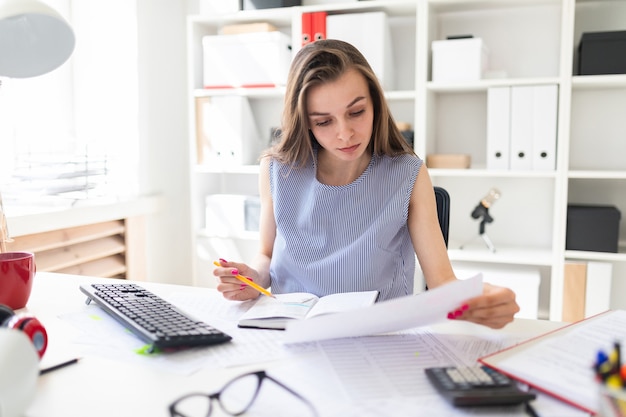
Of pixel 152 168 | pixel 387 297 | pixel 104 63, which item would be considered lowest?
pixel 387 297

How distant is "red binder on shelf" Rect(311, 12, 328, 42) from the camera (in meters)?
2.47

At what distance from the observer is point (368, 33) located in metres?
2.40

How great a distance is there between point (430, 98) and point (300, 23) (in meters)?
0.67

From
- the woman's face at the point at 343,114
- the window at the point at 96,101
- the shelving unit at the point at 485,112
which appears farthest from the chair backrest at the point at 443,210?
the window at the point at 96,101

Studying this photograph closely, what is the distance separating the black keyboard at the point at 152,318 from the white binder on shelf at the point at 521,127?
1.67 metres

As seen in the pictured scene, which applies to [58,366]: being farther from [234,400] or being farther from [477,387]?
[477,387]

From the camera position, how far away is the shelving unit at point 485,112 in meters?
2.26

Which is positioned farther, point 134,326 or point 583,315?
point 583,315

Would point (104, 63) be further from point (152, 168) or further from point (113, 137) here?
point (152, 168)

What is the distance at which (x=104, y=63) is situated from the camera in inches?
103

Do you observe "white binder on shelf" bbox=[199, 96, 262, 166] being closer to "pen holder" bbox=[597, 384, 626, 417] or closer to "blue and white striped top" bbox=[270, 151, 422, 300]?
"blue and white striped top" bbox=[270, 151, 422, 300]

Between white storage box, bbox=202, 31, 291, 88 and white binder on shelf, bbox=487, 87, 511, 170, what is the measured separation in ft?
3.07

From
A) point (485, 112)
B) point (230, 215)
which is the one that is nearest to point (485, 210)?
point (485, 112)

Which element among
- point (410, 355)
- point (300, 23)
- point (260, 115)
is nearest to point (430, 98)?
point (300, 23)
